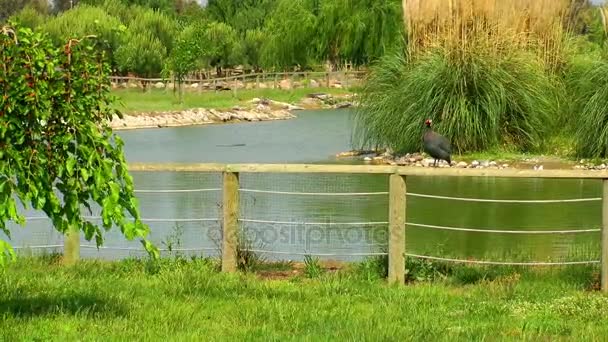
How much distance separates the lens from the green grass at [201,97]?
3675 centimetres

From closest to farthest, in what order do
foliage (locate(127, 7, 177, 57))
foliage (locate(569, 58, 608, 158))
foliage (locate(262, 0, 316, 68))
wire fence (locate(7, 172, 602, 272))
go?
wire fence (locate(7, 172, 602, 272)) → foliage (locate(569, 58, 608, 158)) → foliage (locate(262, 0, 316, 68)) → foliage (locate(127, 7, 177, 57))

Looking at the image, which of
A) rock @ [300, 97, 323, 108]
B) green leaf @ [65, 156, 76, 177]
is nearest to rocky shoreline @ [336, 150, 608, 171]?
green leaf @ [65, 156, 76, 177]

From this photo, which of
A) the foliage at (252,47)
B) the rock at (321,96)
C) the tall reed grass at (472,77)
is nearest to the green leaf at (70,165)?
the tall reed grass at (472,77)

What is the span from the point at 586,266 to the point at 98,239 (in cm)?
374

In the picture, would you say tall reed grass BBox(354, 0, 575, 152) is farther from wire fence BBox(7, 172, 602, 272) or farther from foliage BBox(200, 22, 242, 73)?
foliage BBox(200, 22, 242, 73)

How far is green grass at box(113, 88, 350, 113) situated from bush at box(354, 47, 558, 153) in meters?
17.9

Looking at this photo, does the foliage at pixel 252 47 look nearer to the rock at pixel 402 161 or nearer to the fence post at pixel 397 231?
the rock at pixel 402 161

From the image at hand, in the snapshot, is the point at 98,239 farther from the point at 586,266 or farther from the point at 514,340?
the point at 586,266

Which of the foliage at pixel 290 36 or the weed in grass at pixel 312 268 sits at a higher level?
the foliage at pixel 290 36

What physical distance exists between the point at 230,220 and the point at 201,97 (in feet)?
110

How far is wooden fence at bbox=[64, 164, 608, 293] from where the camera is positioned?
7238 millimetres

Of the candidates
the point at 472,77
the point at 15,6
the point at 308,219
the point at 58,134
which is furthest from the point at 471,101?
the point at 15,6

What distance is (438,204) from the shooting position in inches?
486

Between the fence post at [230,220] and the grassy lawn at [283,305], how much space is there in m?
0.14
